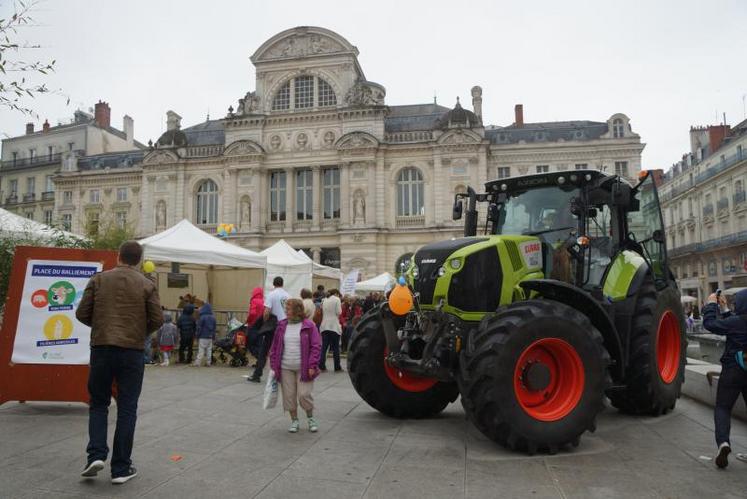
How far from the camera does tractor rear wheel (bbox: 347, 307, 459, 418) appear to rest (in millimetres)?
6672

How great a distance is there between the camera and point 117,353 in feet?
15.0

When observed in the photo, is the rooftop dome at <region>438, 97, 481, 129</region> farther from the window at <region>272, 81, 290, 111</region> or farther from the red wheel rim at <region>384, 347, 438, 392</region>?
the red wheel rim at <region>384, 347, 438, 392</region>

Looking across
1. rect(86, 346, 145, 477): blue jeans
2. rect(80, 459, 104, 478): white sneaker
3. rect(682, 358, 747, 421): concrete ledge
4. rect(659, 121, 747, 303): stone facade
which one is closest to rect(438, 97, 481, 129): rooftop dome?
rect(659, 121, 747, 303): stone facade

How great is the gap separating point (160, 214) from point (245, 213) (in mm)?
6982

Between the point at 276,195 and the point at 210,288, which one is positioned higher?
the point at 276,195

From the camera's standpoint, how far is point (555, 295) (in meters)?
6.14

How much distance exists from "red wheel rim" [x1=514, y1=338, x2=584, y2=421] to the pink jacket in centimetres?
226

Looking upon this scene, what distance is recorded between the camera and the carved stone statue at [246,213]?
129 feet

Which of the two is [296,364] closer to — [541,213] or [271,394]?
[271,394]

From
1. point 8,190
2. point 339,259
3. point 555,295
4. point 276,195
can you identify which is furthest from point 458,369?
point 8,190

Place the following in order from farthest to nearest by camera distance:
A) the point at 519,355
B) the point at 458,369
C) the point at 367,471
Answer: the point at 458,369 < the point at 519,355 < the point at 367,471

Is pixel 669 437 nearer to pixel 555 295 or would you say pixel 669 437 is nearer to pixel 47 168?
pixel 555 295

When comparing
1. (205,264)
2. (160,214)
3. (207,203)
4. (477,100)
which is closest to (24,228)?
(205,264)

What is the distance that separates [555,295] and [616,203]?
1345mm
